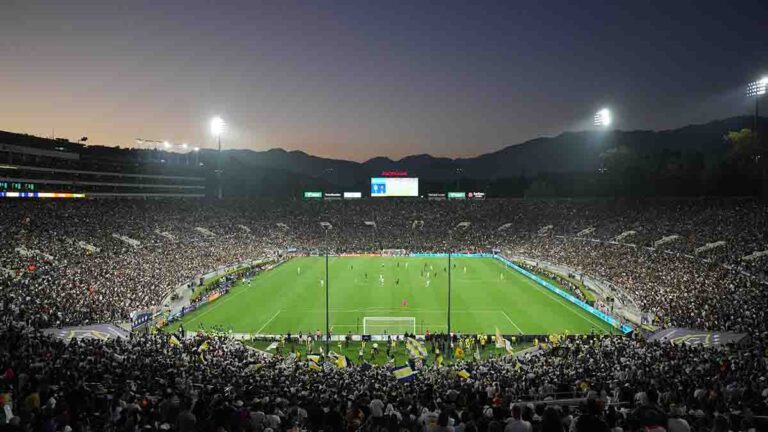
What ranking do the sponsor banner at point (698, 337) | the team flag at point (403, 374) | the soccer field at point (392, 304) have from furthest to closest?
the soccer field at point (392, 304), the sponsor banner at point (698, 337), the team flag at point (403, 374)

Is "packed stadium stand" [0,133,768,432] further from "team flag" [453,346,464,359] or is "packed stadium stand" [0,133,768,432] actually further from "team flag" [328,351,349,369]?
"team flag" [453,346,464,359]

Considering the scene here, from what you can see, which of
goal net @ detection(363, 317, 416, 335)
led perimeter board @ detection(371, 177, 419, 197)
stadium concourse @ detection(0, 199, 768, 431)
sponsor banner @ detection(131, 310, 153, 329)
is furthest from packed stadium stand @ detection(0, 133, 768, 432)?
goal net @ detection(363, 317, 416, 335)

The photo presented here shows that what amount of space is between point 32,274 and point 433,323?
2999cm

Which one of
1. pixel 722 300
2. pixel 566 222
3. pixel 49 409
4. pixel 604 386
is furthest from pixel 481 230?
pixel 49 409

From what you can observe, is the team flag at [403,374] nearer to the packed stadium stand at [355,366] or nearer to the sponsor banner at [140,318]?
the packed stadium stand at [355,366]

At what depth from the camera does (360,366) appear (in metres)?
23.5

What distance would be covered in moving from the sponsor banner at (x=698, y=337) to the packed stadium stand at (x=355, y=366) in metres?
0.46

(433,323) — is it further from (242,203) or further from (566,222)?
(242,203)

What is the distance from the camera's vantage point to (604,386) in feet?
50.8

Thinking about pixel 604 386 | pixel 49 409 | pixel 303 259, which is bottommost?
pixel 303 259

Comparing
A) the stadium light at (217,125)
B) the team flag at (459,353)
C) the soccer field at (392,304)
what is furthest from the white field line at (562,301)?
the stadium light at (217,125)

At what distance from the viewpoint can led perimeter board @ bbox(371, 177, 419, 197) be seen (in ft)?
316

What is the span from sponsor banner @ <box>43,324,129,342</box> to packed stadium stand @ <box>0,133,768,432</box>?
0.74 m

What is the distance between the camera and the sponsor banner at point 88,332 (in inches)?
1014
